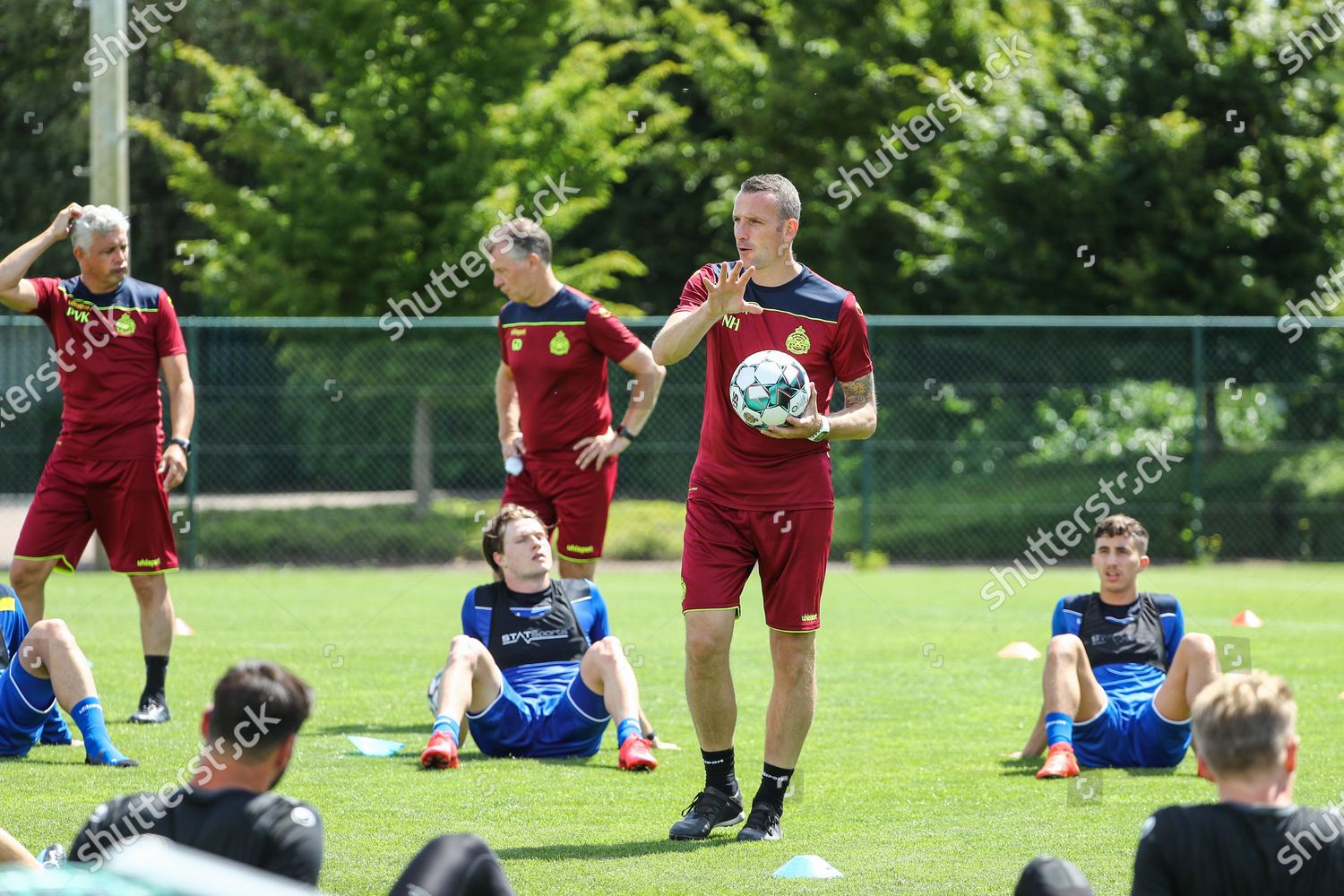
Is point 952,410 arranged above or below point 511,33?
below

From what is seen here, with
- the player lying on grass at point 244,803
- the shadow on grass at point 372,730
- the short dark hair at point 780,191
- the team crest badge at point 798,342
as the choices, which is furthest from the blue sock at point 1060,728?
the player lying on grass at point 244,803

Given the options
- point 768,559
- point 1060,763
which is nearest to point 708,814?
point 768,559

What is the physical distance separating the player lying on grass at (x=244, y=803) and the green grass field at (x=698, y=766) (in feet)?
5.40

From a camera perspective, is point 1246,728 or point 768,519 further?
point 768,519

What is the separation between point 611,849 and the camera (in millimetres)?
5285

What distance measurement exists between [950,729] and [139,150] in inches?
977

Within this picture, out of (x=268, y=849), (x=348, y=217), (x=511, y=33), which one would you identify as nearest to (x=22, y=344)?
(x=348, y=217)

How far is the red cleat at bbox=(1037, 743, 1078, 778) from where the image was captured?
259 inches

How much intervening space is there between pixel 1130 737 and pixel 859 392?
2.33 m

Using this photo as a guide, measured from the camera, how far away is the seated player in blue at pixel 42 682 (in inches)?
251

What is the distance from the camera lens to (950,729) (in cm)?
798

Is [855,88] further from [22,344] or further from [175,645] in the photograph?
[175,645]

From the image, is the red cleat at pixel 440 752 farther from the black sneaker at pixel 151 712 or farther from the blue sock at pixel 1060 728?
the blue sock at pixel 1060 728

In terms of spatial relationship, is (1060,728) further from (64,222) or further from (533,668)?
(64,222)
